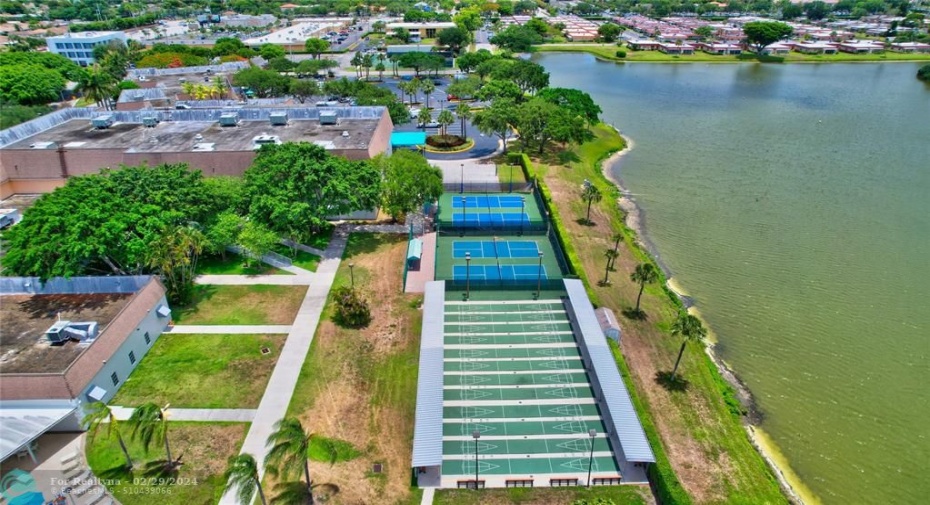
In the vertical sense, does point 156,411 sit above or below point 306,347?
above

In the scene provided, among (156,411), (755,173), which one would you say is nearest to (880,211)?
(755,173)

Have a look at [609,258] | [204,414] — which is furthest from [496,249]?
[204,414]

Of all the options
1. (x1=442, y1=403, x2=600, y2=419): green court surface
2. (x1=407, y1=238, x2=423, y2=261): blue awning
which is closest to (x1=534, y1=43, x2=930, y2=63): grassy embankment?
(x1=407, y1=238, x2=423, y2=261): blue awning

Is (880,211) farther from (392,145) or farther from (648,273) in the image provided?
(392,145)

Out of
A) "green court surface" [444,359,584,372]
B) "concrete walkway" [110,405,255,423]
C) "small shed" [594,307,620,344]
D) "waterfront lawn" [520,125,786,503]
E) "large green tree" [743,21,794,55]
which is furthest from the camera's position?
"large green tree" [743,21,794,55]

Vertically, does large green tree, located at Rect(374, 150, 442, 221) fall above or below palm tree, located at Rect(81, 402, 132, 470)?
above

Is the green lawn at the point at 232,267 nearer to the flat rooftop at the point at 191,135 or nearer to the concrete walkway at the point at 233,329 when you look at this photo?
the concrete walkway at the point at 233,329

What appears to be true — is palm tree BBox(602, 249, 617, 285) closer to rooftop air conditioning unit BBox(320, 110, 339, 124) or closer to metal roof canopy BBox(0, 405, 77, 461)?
rooftop air conditioning unit BBox(320, 110, 339, 124)
